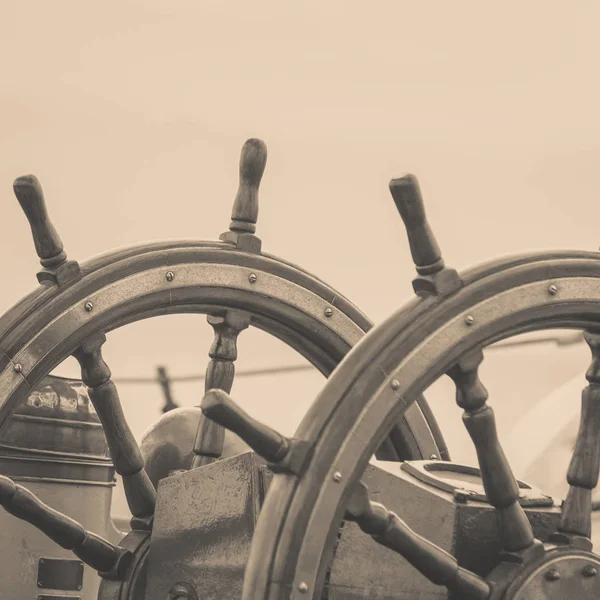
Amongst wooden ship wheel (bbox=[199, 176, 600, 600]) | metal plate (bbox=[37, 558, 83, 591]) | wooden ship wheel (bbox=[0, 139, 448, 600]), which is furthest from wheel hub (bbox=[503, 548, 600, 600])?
metal plate (bbox=[37, 558, 83, 591])

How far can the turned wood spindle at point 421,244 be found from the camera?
1.26 meters

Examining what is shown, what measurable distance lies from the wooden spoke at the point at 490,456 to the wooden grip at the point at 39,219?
609 mm

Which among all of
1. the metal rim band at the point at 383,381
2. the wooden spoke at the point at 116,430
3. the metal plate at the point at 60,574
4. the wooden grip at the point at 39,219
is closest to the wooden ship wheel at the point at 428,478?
the metal rim band at the point at 383,381

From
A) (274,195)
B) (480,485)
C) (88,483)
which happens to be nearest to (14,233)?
(274,195)

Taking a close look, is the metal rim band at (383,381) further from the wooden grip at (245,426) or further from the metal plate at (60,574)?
the metal plate at (60,574)

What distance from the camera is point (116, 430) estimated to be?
5.61ft

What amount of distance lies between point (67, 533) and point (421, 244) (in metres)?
0.65

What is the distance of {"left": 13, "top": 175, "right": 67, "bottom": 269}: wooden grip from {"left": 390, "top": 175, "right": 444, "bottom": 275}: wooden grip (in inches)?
21.5

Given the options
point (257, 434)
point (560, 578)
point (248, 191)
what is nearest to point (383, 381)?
point (257, 434)

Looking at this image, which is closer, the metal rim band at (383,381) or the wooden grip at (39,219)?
the metal rim band at (383,381)

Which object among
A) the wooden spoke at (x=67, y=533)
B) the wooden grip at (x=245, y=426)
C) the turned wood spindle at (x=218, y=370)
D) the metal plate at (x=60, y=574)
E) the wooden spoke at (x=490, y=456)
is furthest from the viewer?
the metal plate at (x=60, y=574)

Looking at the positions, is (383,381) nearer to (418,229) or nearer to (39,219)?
(418,229)

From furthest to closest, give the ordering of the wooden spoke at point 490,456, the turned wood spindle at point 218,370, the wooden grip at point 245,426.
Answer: the turned wood spindle at point 218,370, the wooden spoke at point 490,456, the wooden grip at point 245,426

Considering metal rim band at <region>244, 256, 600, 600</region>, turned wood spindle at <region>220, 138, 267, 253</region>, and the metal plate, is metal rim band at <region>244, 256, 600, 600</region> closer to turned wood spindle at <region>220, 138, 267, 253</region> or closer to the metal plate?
turned wood spindle at <region>220, 138, 267, 253</region>
